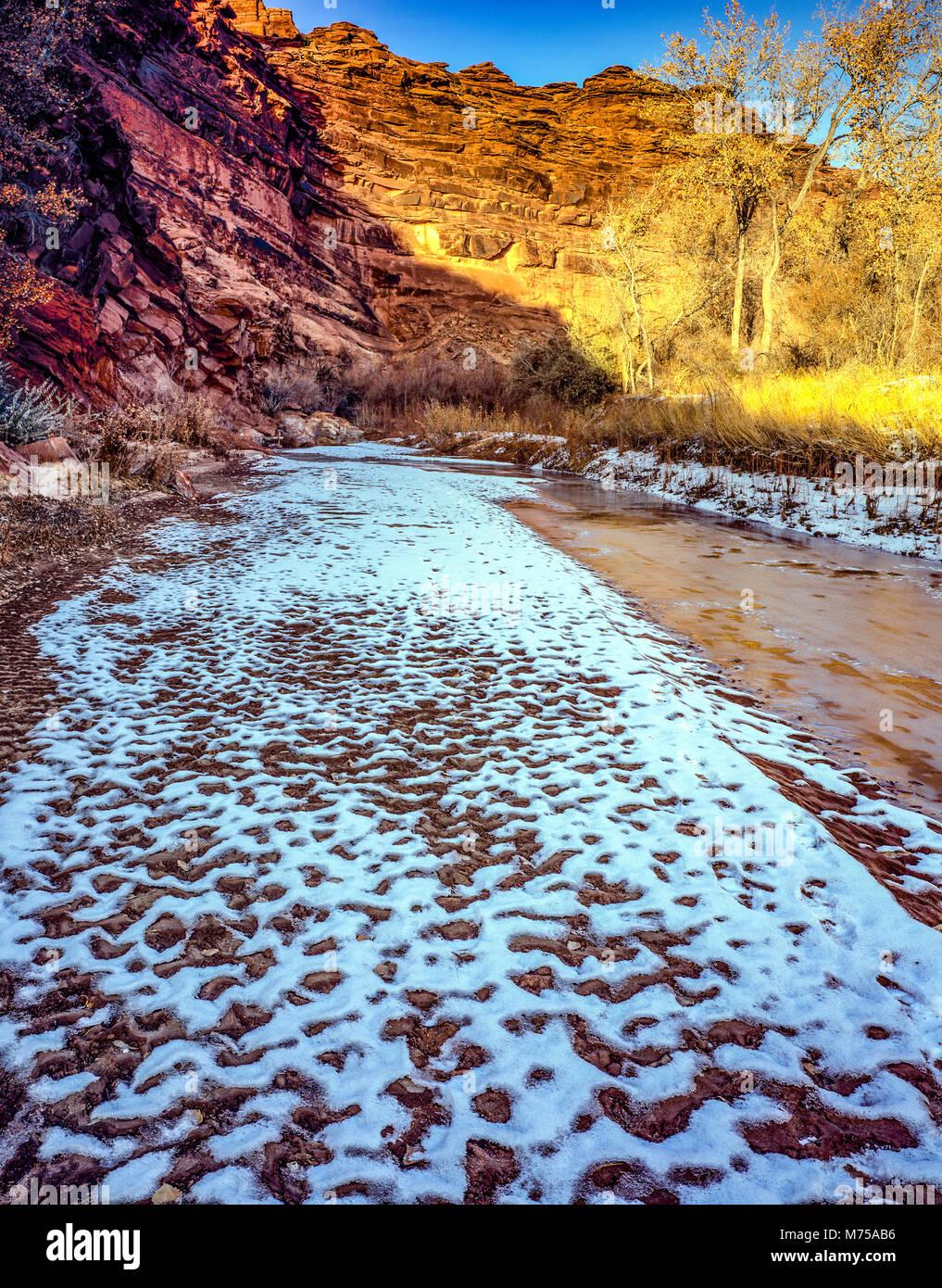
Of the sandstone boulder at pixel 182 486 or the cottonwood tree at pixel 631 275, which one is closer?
the sandstone boulder at pixel 182 486

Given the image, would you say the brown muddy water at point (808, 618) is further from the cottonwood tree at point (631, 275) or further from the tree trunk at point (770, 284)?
the cottonwood tree at point (631, 275)

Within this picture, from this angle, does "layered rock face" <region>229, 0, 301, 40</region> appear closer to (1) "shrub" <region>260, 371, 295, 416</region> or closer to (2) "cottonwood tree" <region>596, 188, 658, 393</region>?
(1) "shrub" <region>260, 371, 295, 416</region>

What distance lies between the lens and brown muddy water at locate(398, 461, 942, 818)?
3773 millimetres

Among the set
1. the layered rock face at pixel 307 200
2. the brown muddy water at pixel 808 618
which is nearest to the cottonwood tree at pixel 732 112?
the layered rock face at pixel 307 200

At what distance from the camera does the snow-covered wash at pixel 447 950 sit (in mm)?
1537

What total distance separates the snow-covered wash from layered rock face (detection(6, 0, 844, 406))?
13.3m

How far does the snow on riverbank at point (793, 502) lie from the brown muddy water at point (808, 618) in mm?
474

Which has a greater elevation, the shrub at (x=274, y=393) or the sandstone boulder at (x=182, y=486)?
A: the shrub at (x=274, y=393)

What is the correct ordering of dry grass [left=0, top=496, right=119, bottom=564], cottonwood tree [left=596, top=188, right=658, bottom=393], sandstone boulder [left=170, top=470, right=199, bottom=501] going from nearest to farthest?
dry grass [left=0, top=496, right=119, bottom=564]
sandstone boulder [left=170, top=470, right=199, bottom=501]
cottonwood tree [left=596, top=188, right=658, bottom=393]

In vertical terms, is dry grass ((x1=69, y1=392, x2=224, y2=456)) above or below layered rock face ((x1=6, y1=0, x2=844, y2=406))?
below

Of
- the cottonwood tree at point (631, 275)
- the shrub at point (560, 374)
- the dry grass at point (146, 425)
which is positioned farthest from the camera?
the shrub at point (560, 374)

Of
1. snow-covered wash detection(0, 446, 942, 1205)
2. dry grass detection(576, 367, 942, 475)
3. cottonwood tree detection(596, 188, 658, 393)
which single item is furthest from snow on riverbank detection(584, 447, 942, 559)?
cottonwood tree detection(596, 188, 658, 393)
